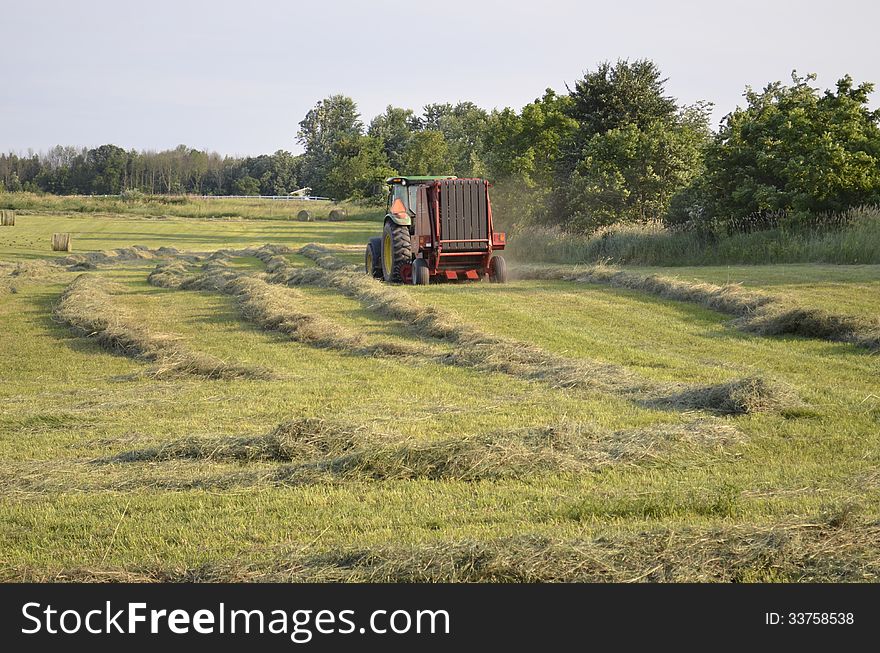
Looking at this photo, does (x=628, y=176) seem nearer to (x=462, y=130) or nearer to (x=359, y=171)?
(x=359, y=171)

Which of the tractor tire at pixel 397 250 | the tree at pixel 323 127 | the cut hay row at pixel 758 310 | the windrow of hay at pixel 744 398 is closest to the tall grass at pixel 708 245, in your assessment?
the cut hay row at pixel 758 310

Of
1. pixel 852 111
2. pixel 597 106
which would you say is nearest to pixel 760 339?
pixel 852 111

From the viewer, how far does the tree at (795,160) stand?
22.5m

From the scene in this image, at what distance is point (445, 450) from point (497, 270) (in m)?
14.1

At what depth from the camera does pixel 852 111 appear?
77.6 feet

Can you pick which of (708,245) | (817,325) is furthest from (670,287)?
(708,245)

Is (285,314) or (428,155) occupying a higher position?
(428,155)

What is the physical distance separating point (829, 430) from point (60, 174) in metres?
121

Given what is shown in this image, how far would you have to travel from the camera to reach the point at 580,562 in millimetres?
4527

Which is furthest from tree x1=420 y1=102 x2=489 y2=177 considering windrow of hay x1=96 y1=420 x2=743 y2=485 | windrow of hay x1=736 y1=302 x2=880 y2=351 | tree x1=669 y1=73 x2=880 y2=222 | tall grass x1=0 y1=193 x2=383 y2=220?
windrow of hay x1=96 y1=420 x2=743 y2=485

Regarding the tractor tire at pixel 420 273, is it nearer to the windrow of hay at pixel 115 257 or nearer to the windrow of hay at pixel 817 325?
the windrow of hay at pixel 817 325

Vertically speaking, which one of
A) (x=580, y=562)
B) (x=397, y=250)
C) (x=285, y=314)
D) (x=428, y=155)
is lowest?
(x=580, y=562)

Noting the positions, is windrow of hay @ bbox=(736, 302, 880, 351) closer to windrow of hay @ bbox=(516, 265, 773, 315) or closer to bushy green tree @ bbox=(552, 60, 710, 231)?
windrow of hay @ bbox=(516, 265, 773, 315)
